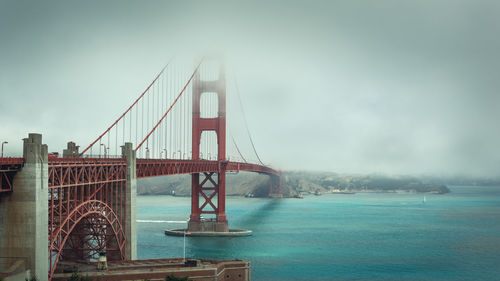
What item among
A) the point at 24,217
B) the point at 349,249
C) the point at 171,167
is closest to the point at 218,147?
the point at 171,167

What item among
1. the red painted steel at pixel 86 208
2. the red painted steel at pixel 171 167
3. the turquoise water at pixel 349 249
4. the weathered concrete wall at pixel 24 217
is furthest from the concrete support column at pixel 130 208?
the weathered concrete wall at pixel 24 217

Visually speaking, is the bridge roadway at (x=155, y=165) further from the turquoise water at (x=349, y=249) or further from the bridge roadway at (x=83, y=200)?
the turquoise water at (x=349, y=249)

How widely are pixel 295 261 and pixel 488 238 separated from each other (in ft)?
123

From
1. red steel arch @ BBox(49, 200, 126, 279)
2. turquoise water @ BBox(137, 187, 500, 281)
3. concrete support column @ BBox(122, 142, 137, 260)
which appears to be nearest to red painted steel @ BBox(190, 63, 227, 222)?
turquoise water @ BBox(137, 187, 500, 281)

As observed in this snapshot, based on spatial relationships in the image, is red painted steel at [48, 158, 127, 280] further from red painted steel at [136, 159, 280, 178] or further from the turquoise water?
the turquoise water

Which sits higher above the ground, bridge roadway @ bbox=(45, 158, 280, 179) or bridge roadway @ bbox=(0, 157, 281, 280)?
bridge roadway @ bbox=(45, 158, 280, 179)

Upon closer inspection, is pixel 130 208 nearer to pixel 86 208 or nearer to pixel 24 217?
pixel 86 208

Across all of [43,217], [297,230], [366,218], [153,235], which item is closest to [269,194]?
[366,218]

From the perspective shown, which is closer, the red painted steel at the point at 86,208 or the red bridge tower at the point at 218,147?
the red painted steel at the point at 86,208

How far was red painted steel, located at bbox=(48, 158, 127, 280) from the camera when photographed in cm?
2914

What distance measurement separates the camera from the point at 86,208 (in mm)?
33250

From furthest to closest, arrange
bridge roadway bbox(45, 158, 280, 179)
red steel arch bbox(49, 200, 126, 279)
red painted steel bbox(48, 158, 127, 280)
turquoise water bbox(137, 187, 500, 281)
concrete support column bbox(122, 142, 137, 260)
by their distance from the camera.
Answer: turquoise water bbox(137, 187, 500, 281), concrete support column bbox(122, 142, 137, 260), bridge roadway bbox(45, 158, 280, 179), red painted steel bbox(48, 158, 127, 280), red steel arch bbox(49, 200, 126, 279)

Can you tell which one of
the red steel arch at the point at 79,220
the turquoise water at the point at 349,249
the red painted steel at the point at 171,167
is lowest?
the turquoise water at the point at 349,249

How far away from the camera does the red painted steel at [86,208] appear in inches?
1147
